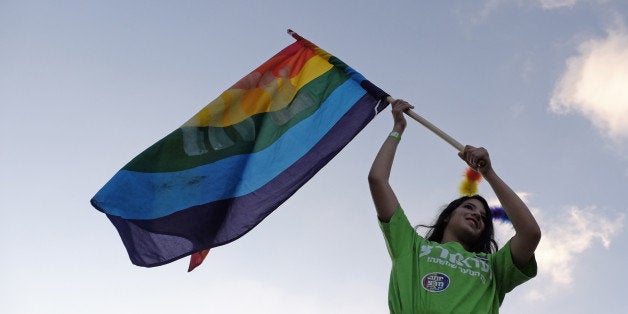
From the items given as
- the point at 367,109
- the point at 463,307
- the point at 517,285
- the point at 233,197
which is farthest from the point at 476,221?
the point at 233,197

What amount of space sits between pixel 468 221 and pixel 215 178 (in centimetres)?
234

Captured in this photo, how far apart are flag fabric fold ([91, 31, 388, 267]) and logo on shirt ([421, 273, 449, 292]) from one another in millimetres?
1959

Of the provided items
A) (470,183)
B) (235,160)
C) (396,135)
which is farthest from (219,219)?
(470,183)

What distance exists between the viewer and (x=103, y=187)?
19.9 feet

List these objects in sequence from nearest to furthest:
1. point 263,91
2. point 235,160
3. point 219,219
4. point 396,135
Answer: point 396,135
point 219,219
point 235,160
point 263,91

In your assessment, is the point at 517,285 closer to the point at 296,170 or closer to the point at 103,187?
the point at 296,170

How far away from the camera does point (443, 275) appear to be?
4.42 m

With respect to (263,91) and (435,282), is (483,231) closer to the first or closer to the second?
(435,282)

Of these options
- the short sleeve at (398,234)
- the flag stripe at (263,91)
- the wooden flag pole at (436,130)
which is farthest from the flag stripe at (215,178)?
the short sleeve at (398,234)

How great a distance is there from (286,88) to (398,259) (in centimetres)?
279

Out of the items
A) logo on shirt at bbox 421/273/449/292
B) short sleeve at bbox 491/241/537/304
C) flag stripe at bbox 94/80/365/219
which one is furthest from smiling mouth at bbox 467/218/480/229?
flag stripe at bbox 94/80/365/219

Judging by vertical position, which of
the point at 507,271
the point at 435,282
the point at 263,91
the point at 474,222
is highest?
the point at 263,91

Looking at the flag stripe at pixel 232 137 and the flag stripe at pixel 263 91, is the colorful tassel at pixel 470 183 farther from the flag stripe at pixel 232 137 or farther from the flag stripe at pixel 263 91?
the flag stripe at pixel 263 91

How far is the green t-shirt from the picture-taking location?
4270mm
